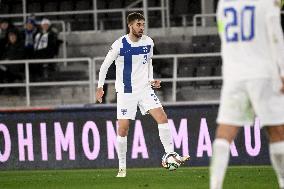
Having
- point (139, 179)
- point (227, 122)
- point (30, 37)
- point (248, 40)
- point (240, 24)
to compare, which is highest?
point (240, 24)

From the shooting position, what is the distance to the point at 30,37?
936 inches

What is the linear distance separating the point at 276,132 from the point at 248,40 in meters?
0.94

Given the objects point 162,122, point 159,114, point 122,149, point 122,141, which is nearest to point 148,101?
point 159,114

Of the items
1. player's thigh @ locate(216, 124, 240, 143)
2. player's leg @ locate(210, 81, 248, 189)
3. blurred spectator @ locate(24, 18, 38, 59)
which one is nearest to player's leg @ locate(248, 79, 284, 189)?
player's leg @ locate(210, 81, 248, 189)

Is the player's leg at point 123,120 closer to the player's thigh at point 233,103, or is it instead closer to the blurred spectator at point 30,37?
the player's thigh at point 233,103

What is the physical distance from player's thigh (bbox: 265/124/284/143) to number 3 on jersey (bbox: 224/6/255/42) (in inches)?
35.3

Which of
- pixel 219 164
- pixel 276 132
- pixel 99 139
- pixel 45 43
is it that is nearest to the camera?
pixel 219 164

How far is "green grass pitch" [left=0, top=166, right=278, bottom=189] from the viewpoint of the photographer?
46.0 ft

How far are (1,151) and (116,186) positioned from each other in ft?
18.9

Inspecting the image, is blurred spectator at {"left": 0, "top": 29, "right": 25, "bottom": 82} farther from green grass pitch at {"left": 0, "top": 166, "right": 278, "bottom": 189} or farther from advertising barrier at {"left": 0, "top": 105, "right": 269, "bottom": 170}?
green grass pitch at {"left": 0, "top": 166, "right": 278, "bottom": 189}

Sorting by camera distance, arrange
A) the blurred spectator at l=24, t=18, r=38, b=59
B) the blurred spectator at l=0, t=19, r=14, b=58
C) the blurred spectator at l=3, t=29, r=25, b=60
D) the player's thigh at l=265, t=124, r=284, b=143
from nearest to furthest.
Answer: the player's thigh at l=265, t=124, r=284, b=143
the blurred spectator at l=3, t=29, r=25, b=60
the blurred spectator at l=24, t=18, r=38, b=59
the blurred spectator at l=0, t=19, r=14, b=58

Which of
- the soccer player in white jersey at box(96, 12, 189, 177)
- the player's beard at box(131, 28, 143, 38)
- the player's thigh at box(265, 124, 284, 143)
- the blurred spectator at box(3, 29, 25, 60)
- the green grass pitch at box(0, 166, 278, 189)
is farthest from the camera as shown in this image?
the blurred spectator at box(3, 29, 25, 60)

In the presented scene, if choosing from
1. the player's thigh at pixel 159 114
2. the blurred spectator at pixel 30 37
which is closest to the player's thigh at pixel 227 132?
the player's thigh at pixel 159 114

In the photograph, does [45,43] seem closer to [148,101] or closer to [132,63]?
[132,63]
